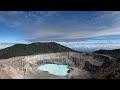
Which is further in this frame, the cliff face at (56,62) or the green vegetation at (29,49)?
the green vegetation at (29,49)

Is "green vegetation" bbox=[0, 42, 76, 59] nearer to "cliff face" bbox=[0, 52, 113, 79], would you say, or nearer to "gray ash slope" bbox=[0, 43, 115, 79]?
"gray ash slope" bbox=[0, 43, 115, 79]

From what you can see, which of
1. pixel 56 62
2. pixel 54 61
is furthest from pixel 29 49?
pixel 56 62

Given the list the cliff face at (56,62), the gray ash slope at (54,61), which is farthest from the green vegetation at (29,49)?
the cliff face at (56,62)

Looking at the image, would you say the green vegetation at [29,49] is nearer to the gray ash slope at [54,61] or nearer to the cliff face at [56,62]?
the gray ash slope at [54,61]

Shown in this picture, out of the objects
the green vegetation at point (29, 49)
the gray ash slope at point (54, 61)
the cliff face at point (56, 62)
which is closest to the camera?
the cliff face at point (56, 62)
